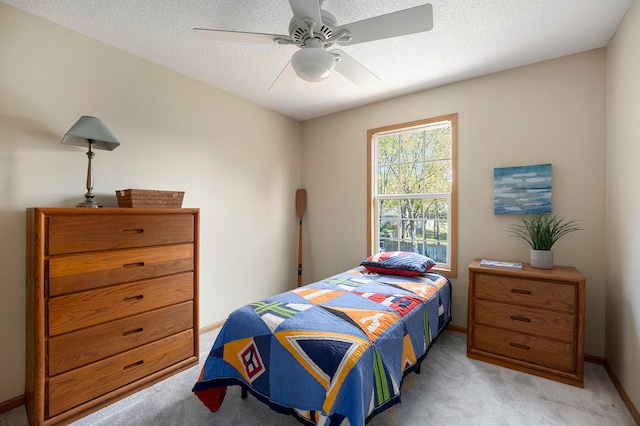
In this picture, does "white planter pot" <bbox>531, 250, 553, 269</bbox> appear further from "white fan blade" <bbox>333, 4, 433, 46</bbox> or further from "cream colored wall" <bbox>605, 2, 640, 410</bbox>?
"white fan blade" <bbox>333, 4, 433, 46</bbox>

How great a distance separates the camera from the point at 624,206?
1.84 m

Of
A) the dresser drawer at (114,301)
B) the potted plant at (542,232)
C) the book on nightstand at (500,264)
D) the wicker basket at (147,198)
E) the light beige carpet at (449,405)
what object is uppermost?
the wicker basket at (147,198)

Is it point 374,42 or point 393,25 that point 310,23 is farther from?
point 374,42

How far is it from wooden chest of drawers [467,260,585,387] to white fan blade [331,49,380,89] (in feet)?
5.52

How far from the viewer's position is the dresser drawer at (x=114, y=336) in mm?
1598

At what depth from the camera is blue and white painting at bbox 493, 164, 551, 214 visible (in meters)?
2.37

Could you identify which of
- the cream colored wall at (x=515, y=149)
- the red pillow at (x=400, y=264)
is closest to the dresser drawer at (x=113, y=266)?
the red pillow at (x=400, y=264)

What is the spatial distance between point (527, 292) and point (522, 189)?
2.96ft

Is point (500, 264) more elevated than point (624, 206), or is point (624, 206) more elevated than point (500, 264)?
point (624, 206)

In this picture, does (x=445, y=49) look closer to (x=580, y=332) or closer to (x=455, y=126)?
(x=455, y=126)

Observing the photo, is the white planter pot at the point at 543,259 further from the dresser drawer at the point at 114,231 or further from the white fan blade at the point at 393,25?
the dresser drawer at the point at 114,231

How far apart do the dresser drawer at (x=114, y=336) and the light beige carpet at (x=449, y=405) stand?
0.33m

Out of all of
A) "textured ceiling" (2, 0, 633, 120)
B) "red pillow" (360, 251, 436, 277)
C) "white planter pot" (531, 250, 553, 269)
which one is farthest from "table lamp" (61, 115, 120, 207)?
"white planter pot" (531, 250, 553, 269)

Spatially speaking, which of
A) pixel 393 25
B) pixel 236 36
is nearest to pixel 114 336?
pixel 236 36
